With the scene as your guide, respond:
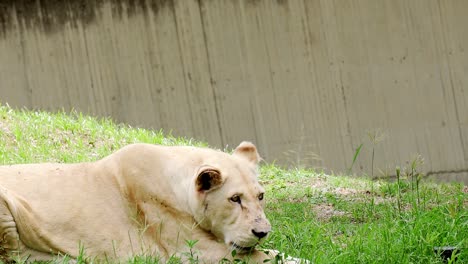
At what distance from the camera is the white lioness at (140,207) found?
502 cm

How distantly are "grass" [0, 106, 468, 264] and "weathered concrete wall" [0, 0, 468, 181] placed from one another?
2704 mm

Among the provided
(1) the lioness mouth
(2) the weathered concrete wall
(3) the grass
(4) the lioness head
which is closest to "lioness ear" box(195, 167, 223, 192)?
(4) the lioness head

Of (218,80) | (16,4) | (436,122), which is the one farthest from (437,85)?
(16,4)

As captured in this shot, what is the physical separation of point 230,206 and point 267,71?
336 inches

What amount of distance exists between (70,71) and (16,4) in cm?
126

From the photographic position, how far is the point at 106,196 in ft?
17.4

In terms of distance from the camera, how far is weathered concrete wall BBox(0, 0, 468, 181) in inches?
518

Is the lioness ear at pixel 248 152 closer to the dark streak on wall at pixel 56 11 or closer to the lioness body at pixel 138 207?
the lioness body at pixel 138 207

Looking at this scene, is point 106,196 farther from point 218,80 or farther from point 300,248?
point 218,80

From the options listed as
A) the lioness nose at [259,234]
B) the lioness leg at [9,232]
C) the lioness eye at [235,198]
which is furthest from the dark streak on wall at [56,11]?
the lioness nose at [259,234]

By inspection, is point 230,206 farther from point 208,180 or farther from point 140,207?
point 140,207

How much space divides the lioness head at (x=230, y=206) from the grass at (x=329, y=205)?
0.39m

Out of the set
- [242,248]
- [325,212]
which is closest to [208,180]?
[242,248]

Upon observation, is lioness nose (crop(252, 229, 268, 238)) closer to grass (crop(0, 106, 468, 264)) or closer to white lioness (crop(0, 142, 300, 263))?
white lioness (crop(0, 142, 300, 263))
